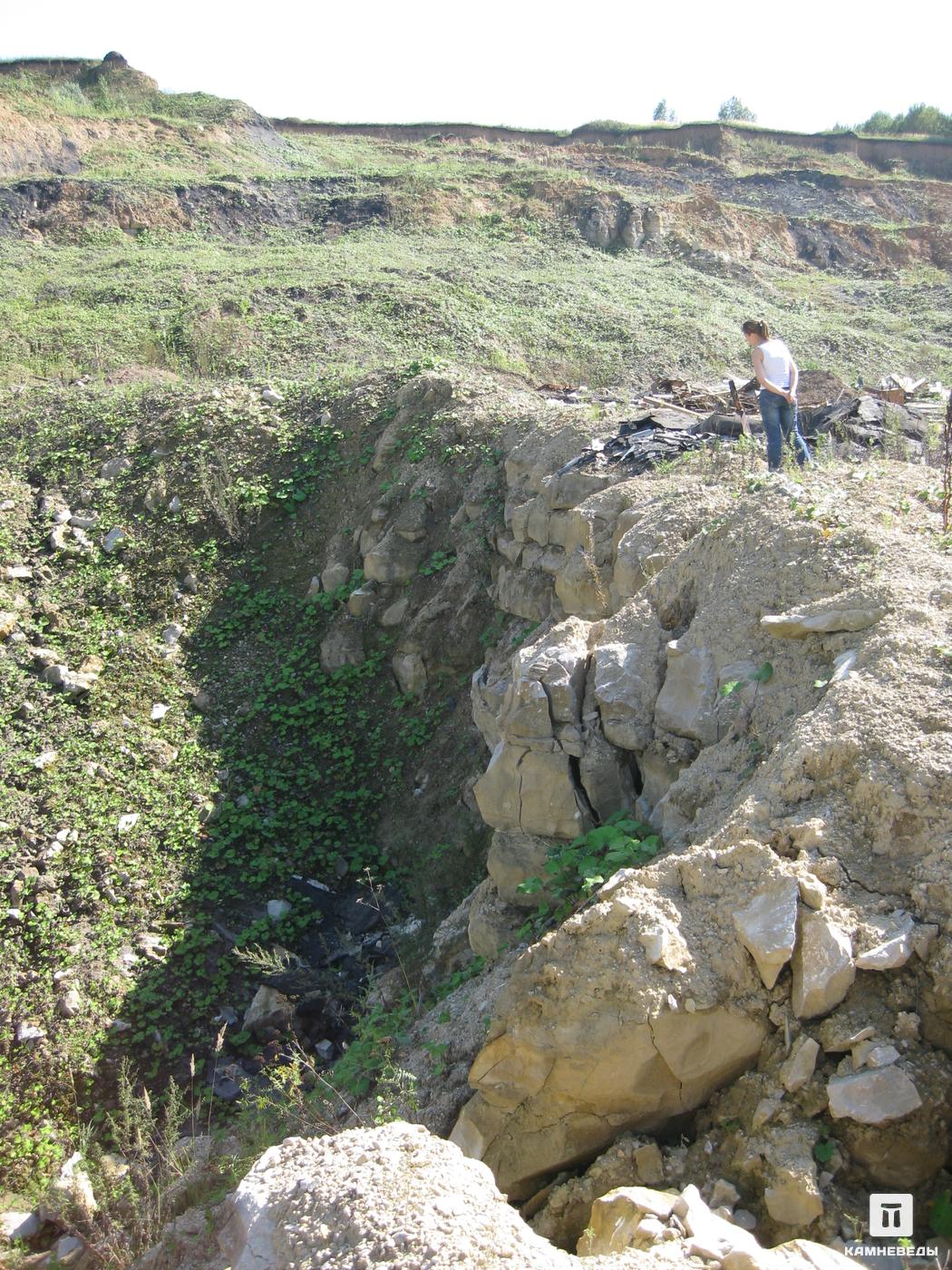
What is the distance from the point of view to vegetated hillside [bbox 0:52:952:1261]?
338 cm

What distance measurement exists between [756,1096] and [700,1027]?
0.76ft

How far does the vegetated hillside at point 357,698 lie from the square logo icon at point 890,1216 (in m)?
0.09

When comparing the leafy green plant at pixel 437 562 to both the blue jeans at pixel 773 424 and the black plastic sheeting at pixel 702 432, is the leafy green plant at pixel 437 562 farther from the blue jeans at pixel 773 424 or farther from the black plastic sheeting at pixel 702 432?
the blue jeans at pixel 773 424

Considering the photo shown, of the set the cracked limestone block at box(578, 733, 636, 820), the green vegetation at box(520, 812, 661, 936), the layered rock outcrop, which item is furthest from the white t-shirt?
the green vegetation at box(520, 812, 661, 936)

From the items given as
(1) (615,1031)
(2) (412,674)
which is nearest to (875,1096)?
(1) (615,1031)

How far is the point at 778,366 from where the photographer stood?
591 cm

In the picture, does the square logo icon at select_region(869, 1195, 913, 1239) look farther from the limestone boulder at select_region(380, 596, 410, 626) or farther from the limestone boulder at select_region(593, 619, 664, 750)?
the limestone boulder at select_region(380, 596, 410, 626)

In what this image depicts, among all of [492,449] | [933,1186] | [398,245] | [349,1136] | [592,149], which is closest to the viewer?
[933,1186]

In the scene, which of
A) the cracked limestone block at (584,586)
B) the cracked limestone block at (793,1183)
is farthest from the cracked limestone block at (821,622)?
the cracked limestone block at (793,1183)

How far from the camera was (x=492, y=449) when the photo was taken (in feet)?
26.7

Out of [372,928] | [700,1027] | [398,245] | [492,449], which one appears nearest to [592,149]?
[398,245]

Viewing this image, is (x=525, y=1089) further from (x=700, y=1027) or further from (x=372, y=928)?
(x=372, y=928)

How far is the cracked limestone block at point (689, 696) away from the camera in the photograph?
167 inches

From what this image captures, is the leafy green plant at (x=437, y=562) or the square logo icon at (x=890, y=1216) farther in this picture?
the leafy green plant at (x=437, y=562)
